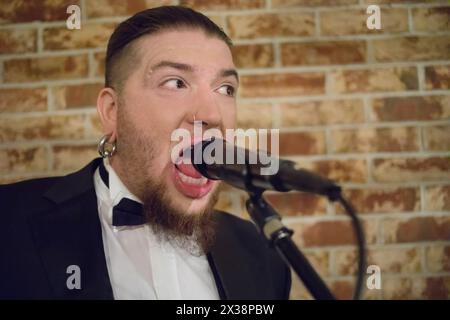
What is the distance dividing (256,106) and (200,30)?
10.4 inches

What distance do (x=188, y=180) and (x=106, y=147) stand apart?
0.81 feet

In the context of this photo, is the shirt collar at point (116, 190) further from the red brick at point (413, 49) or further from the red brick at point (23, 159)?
the red brick at point (413, 49)

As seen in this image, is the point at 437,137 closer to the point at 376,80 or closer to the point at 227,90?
the point at 376,80

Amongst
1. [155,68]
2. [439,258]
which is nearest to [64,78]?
[155,68]

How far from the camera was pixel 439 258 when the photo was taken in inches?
49.5

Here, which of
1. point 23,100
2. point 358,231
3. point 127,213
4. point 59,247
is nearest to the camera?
point 358,231

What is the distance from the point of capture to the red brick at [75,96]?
3.91 feet

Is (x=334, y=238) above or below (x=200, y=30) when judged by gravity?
below

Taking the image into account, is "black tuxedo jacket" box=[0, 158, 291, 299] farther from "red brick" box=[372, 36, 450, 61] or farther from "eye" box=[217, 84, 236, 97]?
"red brick" box=[372, 36, 450, 61]

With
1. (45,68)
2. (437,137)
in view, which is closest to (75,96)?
(45,68)

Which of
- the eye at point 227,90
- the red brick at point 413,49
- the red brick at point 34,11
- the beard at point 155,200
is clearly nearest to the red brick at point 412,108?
Answer: the red brick at point 413,49

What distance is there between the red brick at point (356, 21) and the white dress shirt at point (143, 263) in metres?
0.72

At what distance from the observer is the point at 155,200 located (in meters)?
1.08
